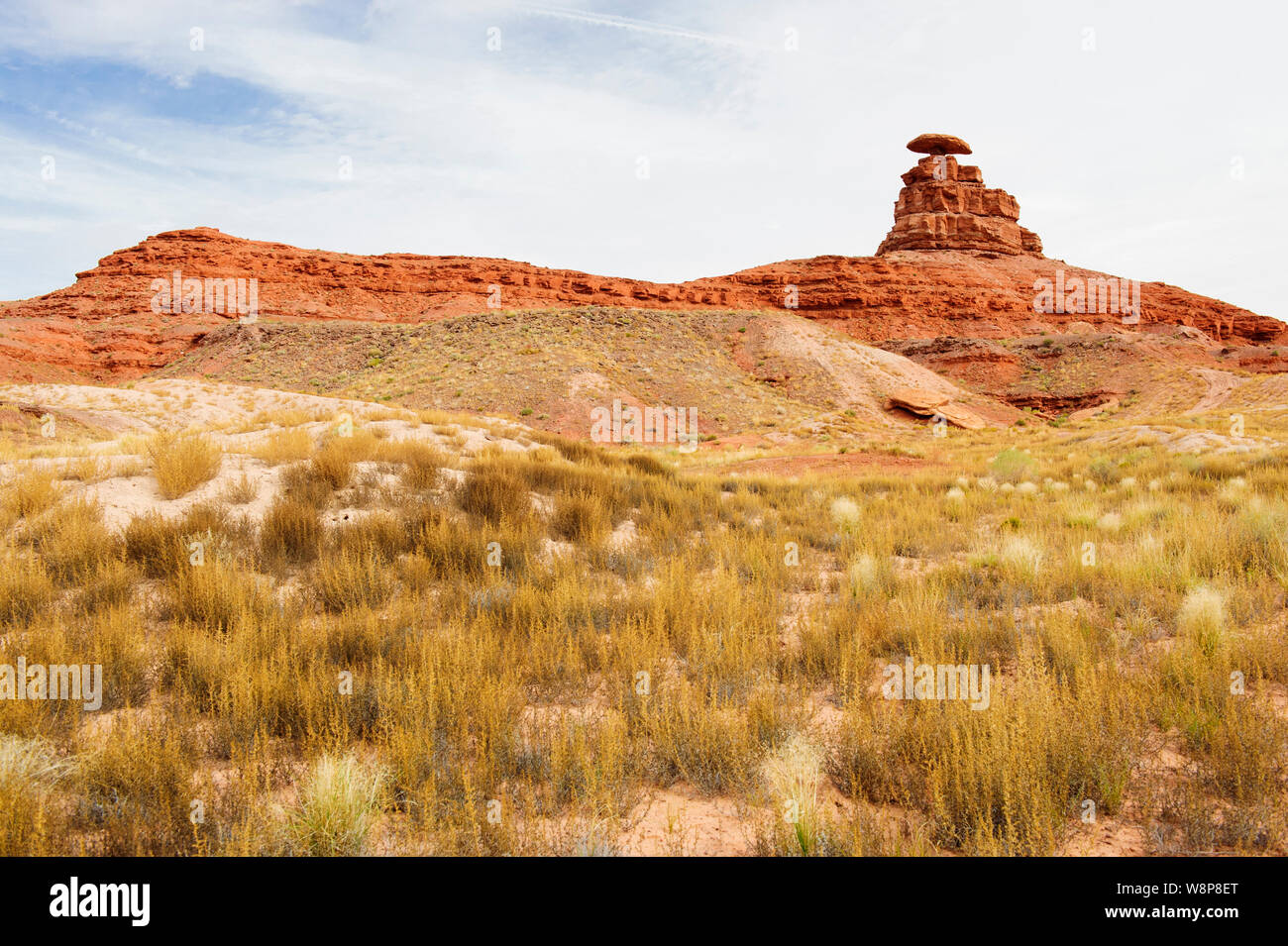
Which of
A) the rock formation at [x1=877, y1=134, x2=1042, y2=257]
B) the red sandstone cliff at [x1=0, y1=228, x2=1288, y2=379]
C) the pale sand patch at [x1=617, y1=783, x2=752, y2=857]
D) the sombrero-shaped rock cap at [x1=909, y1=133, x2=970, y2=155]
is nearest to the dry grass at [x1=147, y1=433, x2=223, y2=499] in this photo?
the pale sand patch at [x1=617, y1=783, x2=752, y2=857]

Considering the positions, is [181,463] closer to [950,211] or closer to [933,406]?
[933,406]

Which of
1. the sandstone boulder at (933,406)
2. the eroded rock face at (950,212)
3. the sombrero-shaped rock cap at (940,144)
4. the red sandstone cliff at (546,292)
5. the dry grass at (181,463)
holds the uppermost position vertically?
the sombrero-shaped rock cap at (940,144)

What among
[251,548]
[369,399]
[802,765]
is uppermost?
[369,399]

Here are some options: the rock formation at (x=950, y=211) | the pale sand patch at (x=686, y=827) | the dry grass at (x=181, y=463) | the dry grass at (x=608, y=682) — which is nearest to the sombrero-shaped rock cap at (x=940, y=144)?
the rock formation at (x=950, y=211)

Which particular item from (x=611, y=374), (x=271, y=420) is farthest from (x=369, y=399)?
(x=271, y=420)

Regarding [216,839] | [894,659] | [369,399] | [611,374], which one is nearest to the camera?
[216,839]

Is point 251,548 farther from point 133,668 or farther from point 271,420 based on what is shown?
point 271,420

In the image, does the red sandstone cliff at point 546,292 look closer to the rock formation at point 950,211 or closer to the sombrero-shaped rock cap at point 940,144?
the rock formation at point 950,211

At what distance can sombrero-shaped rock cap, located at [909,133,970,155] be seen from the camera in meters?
82.0

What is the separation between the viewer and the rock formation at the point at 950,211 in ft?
248

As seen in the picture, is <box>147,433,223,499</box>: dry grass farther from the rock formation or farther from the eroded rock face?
the eroded rock face

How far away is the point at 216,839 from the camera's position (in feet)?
7.67
